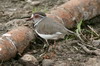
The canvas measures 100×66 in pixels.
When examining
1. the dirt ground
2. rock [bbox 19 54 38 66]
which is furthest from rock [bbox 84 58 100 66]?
rock [bbox 19 54 38 66]

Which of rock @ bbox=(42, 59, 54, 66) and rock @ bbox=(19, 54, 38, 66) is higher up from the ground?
rock @ bbox=(19, 54, 38, 66)

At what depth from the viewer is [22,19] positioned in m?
7.21

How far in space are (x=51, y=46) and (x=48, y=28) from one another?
57cm

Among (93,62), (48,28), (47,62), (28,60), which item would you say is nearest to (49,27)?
(48,28)

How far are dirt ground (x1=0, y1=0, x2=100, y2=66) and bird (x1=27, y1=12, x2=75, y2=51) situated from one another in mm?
347

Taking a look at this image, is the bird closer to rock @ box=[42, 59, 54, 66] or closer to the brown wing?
the brown wing

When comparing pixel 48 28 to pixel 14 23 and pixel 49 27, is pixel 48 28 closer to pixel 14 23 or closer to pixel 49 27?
pixel 49 27

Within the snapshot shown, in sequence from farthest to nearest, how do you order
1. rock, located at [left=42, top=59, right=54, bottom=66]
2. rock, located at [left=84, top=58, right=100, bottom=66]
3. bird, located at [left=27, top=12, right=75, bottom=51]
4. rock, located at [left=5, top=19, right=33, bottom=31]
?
rock, located at [left=5, top=19, right=33, bottom=31] < bird, located at [left=27, top=12, right=75, bottom=51] < rock, located at [left=42, top=59, right=54, bottom=66] < rock, located at [left=84, top=58, right=100, bottom=66]

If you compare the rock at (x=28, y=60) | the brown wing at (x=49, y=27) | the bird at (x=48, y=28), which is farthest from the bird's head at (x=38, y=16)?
the rock at (x=28, y=60)

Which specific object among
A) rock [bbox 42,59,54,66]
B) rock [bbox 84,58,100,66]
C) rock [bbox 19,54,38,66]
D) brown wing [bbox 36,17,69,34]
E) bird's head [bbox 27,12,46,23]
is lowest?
rock [bbox 84,58,100,66]

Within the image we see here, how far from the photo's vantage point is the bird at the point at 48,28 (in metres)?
5.66

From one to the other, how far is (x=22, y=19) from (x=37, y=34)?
1008mm

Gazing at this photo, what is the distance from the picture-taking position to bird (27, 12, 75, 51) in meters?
5.66

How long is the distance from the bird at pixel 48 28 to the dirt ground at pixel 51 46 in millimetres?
347
